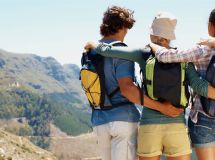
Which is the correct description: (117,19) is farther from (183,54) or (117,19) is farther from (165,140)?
(165,140)

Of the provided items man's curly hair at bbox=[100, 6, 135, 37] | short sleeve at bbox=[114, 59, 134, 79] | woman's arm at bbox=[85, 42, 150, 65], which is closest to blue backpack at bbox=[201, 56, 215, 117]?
woman's arm at bbox=[85, 42, 150, 65]

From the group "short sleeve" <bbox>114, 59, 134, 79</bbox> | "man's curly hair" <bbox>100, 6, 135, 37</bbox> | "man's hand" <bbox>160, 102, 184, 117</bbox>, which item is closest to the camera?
"man's hand" <bbox>160, 102, 184, 117</bbox>

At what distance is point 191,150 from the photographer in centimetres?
532

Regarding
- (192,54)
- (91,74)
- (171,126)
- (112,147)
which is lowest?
(112,147)

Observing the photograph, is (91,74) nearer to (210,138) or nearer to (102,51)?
(102,51)

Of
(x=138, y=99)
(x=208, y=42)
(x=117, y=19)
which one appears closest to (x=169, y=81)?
(x=138, y=99)

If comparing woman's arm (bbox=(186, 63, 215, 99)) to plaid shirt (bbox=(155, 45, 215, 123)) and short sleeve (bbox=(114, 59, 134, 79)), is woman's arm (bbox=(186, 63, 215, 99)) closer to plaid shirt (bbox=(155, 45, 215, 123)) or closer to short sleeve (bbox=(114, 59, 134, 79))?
plaid shirt (bbox=(155, 45, 215, 123))

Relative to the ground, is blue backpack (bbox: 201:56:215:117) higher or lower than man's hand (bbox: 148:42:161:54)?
lower

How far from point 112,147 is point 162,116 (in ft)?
2.71

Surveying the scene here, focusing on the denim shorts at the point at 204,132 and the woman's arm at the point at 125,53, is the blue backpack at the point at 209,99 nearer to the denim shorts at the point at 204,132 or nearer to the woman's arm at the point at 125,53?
the denim shorts at the point at 204,132

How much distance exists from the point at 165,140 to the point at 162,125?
188 mm

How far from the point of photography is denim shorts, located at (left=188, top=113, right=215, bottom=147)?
5.27 metres

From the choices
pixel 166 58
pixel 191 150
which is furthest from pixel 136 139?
pixel 166 58

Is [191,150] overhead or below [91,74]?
below
